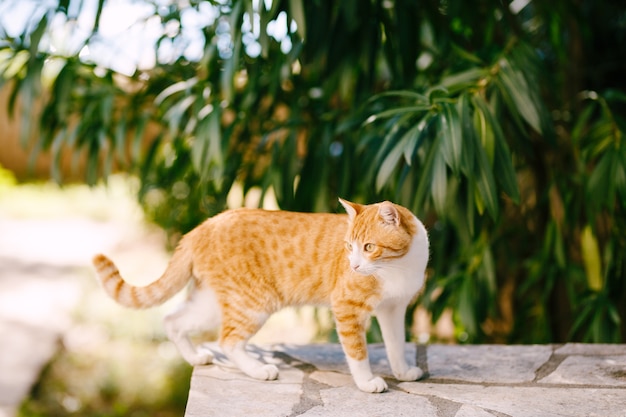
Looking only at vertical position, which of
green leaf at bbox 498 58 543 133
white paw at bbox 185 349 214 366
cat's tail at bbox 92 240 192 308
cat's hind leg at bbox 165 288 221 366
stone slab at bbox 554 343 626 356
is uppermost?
green leaf at bbox 498 58 543 133

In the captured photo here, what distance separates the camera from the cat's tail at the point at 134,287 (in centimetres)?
213

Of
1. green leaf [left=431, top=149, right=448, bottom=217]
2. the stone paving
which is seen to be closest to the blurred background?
green leaf [left=431, top=149, right=448, bottom=217]

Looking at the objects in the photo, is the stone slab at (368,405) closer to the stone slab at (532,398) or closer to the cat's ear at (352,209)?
the stone slab at (532,398)

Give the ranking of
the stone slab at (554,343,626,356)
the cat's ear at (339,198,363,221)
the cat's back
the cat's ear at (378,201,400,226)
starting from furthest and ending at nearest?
the stone slab at (554,343,626,356)
the cat's back
the cat's ear at (339,198,363,221)
the cat's ear at (378,201,400,226)

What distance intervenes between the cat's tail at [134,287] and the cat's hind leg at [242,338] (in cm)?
19

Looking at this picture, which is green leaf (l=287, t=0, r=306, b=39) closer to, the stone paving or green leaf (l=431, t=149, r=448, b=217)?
green leaf (l=431, t=149, r=448, b=217)

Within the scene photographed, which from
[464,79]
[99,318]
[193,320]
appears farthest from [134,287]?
[99,318]

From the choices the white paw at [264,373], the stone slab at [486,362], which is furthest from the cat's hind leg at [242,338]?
the stone slab at [486,362]

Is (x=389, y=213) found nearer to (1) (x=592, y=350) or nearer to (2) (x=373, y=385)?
(2) (x=373, y=385)

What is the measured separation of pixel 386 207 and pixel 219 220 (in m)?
0.59

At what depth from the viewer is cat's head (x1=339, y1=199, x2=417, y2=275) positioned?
1.80 m

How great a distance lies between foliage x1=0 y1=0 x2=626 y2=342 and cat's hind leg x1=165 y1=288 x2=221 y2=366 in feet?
1.95

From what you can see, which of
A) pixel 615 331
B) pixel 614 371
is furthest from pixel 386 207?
pixel 615 331

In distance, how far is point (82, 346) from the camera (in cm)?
471
